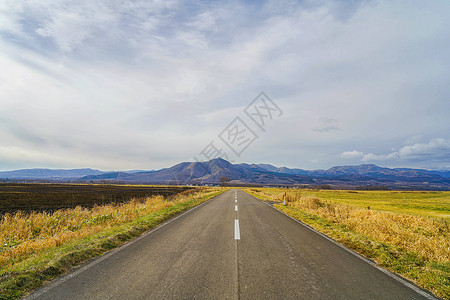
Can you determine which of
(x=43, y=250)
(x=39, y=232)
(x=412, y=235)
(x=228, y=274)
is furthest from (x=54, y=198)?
(x=412, y=235)

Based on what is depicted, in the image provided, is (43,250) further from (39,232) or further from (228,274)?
(228,274)

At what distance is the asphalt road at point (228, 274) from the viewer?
12.1 feet

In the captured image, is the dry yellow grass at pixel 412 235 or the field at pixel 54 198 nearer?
the dry yellow grass at pixel 412 235

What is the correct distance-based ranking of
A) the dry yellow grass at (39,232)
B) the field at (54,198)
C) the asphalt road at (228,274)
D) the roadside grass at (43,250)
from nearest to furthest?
the asphalt road at (228,274) → the roadside grass at (43,250) → the dry yellow grass at (39,232) → the field at (54,198)

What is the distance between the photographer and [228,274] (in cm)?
445

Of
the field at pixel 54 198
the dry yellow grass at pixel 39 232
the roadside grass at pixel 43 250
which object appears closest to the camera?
the roadside grass at pixel 43 250

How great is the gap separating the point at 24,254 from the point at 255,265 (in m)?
6.45

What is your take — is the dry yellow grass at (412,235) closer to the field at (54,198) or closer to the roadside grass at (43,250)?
the roadside grass at (43,250)

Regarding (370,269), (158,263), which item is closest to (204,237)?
(158,263)

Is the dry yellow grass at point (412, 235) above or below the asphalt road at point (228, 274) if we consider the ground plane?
below

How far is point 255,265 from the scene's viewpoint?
500cm

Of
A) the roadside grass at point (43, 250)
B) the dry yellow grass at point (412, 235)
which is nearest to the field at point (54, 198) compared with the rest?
the roadside grass at point (43, 250)

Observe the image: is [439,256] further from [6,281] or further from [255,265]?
[6,281]

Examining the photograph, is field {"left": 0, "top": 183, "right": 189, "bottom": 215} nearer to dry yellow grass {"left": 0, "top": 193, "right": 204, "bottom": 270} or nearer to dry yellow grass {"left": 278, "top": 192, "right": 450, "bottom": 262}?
dry yellow grass {"left": 0, "top": 193, "right": 204, "bottom": 270}
